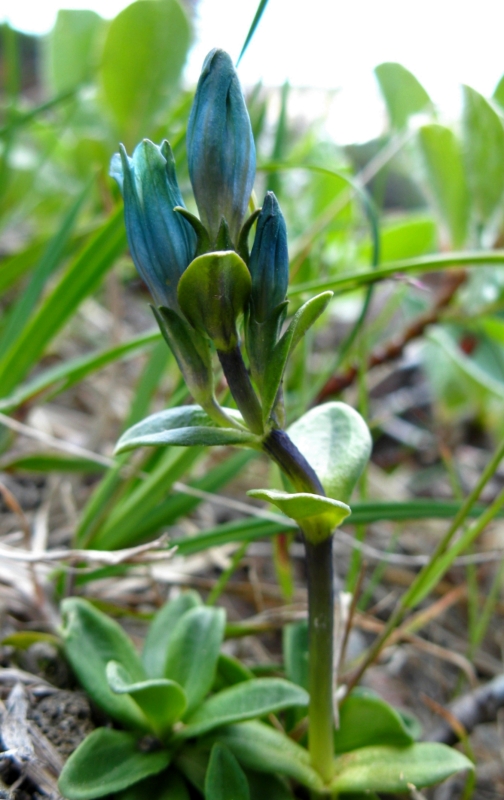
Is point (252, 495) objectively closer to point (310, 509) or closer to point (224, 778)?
point (310, 509)

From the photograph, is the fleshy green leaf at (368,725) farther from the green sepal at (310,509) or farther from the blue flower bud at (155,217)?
the blue flower bud at (155,217)

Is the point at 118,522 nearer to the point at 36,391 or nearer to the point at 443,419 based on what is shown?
the point at 36,391

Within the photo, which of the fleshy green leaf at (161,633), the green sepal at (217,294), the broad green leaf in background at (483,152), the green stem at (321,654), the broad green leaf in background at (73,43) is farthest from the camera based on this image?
A: the broad green leaf in background at (73,43)

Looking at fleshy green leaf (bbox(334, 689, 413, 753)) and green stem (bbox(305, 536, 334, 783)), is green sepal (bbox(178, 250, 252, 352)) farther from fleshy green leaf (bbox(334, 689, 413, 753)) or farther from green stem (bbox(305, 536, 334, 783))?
fleshy green leaf (bbox(334, 689, 413, 753))

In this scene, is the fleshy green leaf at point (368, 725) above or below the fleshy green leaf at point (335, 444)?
below

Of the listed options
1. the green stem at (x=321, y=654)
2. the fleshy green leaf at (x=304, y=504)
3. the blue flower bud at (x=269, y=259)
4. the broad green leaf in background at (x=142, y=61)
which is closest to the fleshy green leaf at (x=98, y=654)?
the green stem at (x=321, y=654)

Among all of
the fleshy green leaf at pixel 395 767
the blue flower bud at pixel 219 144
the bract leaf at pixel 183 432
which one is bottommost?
the fleshy green leaf at pixel 395 767

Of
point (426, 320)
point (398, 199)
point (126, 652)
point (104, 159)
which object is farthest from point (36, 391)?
point (398, 199)
